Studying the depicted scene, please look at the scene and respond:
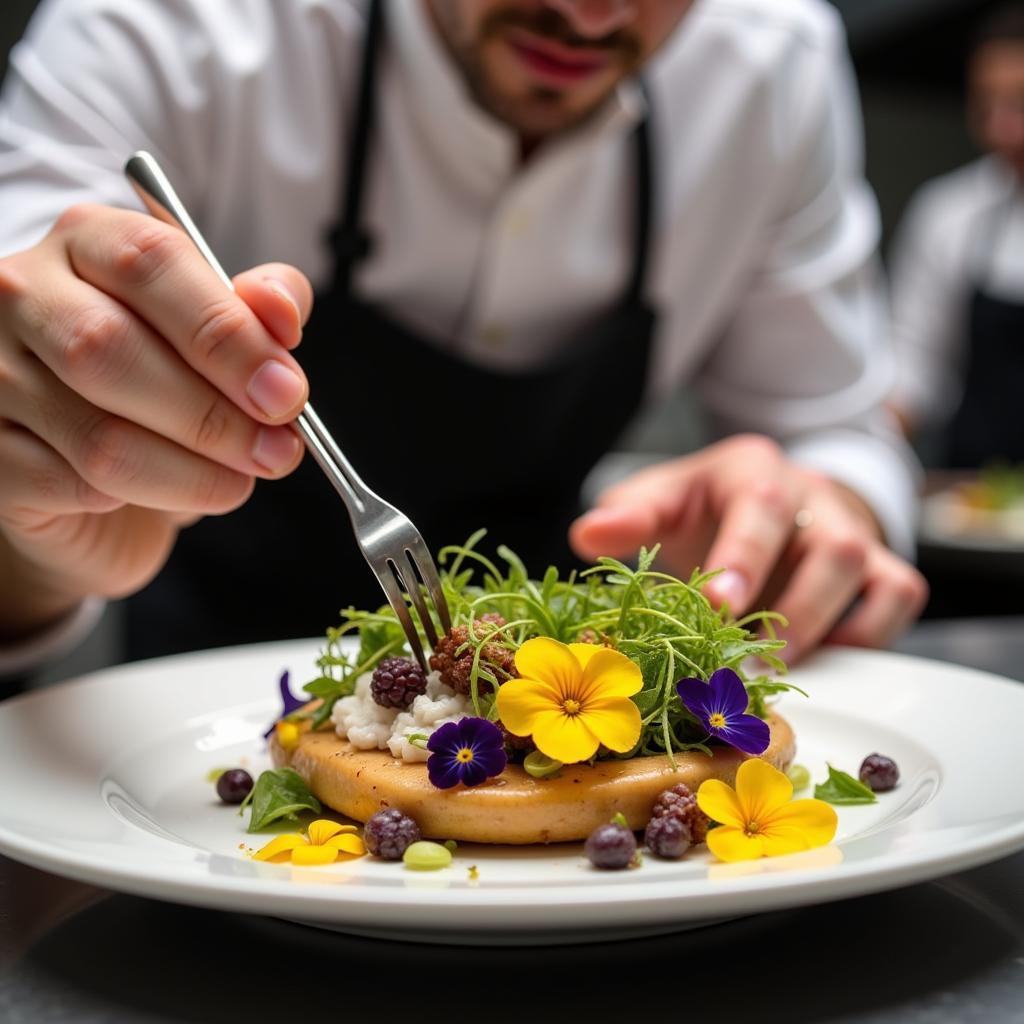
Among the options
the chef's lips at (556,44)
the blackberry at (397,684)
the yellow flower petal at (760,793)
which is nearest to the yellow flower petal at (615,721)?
the yellow flower petal at (760,793)

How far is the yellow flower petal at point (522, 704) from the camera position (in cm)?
106

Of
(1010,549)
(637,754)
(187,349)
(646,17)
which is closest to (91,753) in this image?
(187,349)

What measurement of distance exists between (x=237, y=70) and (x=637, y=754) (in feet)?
5.27

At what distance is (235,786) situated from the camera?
4.04 ft

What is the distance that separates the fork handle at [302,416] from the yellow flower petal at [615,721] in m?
0.32

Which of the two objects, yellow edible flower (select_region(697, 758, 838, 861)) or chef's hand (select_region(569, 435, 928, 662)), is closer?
yellow edible flower (select_region(697, 758, 838, 861))

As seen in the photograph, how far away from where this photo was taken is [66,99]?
80.7 inches

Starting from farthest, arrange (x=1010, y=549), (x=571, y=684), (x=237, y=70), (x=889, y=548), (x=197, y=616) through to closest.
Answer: (x=1010, y=549) → (x=197, y=616) → (x=889, y=548) → (x=237, y=70) → (x=571, y=684)

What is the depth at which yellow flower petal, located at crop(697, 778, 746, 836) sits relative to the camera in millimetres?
1020

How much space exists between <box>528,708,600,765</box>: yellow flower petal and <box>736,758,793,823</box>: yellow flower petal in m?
0.13

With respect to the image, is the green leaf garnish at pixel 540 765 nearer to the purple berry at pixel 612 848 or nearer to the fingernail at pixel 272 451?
the purple berry at pixel 612 848

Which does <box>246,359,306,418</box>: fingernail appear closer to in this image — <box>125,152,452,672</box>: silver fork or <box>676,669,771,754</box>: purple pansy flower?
<box>125,152,452,672</box>: silver fork

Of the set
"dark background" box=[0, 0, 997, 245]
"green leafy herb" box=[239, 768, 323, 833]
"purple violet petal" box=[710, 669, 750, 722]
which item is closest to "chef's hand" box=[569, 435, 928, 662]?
"purple violet petal" box=[710, 669, 750, 722]

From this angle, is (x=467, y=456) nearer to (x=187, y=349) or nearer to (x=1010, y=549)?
(x=187, y=349)
